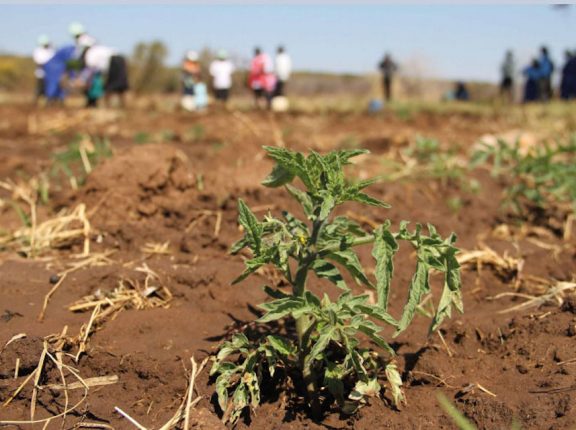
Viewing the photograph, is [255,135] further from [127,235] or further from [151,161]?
[127,235]

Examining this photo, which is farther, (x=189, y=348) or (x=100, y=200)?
(x=100, y=200)

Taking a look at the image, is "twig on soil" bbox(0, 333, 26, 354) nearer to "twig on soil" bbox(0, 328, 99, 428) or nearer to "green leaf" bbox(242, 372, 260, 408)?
"twig on soil" bbox(0, 328, 99, 428)

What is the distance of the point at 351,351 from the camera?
1.88m

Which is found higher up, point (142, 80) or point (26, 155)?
point (26, 155)

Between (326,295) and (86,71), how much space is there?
12602mm

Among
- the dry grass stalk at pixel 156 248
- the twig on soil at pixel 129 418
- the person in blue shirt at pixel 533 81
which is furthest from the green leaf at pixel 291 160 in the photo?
the person in blue shirt at pixel 533 81

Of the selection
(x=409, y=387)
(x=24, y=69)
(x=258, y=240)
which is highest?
(x=258, y=240)

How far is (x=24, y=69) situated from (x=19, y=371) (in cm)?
4464

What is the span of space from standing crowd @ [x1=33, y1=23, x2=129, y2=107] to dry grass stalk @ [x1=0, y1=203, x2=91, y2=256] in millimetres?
10520

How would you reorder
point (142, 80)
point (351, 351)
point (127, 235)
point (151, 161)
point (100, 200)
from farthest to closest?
point (142, 80) → point (151, 161) → point (100, 200) → point (127, 235) → point (351, 351)

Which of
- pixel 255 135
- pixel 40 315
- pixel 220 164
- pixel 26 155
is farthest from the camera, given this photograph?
pixel 26 155

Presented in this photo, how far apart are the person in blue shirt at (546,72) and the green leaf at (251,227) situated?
16482 mm

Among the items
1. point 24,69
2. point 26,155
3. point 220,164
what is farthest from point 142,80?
point 220,164

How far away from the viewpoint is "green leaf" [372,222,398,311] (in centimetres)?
179
